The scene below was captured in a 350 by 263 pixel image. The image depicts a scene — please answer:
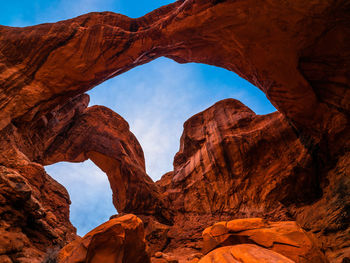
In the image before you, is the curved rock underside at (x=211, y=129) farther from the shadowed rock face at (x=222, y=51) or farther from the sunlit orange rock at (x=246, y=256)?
Result: the sunlit orange rock at (x=246, y=256)

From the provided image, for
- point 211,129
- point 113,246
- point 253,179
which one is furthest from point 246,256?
point 211,129

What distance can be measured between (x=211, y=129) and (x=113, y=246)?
12.5m

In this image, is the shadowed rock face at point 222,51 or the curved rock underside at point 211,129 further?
the shadowed rock face at point 222,51

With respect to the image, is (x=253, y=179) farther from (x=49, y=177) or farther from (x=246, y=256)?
(x=49, y=177)

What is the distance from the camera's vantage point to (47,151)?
14.9 metres

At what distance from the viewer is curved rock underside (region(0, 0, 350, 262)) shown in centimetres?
773

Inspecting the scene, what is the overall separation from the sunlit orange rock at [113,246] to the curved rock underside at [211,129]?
1.75m

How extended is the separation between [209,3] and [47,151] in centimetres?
1580

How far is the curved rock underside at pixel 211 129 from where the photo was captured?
25.3 feet

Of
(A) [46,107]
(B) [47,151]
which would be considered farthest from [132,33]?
(B) [47,151]

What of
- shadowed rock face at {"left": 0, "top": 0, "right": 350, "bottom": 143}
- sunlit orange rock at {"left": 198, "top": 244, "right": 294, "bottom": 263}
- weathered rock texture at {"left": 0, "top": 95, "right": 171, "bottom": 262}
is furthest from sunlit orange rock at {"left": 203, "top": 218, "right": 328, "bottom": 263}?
shadowed rock face at {"left": 0, "top": 0, "right": 350, "bottom": 143}

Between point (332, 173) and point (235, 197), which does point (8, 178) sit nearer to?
point (235, 197)

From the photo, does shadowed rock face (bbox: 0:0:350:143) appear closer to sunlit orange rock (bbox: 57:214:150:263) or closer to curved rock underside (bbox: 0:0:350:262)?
curved rock underside (bbox: 0:0:350:262)

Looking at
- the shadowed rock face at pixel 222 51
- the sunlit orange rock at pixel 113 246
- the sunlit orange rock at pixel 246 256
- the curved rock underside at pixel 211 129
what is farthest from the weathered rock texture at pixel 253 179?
the sunlit orange rock at pixel 113 246
